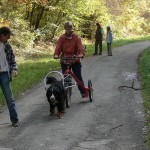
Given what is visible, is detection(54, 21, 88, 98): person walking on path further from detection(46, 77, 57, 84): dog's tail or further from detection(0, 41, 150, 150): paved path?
detection(0, 41, 150, 150): paved path

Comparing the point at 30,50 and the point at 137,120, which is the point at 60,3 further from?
the point at 137,120

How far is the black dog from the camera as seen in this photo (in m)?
8.52

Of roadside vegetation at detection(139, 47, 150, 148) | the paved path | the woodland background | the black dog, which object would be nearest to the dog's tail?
the black dog

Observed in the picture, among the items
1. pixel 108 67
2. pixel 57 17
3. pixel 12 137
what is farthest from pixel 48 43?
pixel 12 137

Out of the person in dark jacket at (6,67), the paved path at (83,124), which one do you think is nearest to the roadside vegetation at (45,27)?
the paved path at (83,124)

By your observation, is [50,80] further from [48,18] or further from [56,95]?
[48,18]

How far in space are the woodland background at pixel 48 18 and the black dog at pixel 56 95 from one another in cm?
1057

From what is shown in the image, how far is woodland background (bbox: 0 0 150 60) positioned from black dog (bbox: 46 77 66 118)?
416 inches

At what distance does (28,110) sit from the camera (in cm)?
982

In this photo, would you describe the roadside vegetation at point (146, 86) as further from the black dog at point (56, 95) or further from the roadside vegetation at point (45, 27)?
the black dog at point (56, 95)

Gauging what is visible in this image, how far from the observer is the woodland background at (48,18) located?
2238cm

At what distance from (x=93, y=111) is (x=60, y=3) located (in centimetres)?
1904

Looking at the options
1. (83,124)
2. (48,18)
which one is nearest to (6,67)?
(83,124)

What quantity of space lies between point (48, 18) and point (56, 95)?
20.7 m
